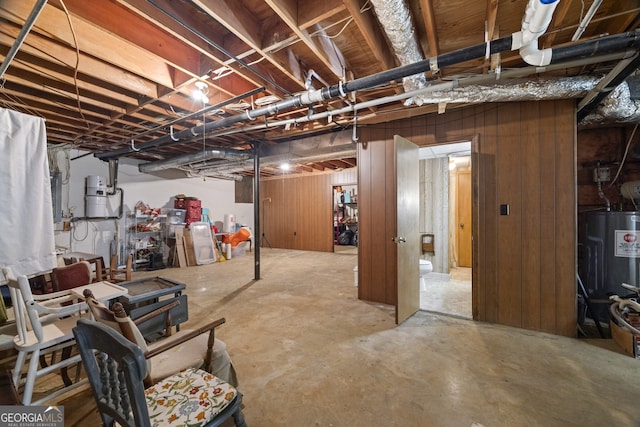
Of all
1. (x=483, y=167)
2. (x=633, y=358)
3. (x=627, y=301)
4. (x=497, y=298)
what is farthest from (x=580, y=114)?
(x=633, y=358)

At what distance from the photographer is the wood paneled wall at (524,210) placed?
2465 millimetres

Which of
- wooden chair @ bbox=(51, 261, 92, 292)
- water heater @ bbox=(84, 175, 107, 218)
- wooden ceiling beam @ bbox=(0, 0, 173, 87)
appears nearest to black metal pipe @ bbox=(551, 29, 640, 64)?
wooden ceiling beam @ bbox=(0, 0, 173, 87)

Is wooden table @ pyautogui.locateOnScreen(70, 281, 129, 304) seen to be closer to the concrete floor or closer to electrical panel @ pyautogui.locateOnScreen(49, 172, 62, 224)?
the concrete floor

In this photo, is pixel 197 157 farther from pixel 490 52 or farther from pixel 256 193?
pixel 490 52

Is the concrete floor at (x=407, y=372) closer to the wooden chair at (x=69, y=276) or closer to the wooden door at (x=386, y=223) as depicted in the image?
the wooden door at (x=386, y=223)

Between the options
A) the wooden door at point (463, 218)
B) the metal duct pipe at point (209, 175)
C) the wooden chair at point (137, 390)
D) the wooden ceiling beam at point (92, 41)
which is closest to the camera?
the wooden chair at point (137, 390)

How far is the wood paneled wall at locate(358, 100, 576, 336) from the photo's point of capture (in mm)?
2465

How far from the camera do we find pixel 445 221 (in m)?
4.57

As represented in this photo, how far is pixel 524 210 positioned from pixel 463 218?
2962 millimetres

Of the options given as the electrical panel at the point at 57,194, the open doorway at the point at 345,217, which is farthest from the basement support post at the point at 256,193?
the open doorway at the point at 345,217

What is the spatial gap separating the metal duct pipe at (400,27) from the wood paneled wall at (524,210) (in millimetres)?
1418

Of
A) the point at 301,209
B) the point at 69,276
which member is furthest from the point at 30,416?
the point at 301,209

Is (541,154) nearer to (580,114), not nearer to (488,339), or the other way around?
(580,114)

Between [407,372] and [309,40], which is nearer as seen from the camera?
[309,40]
